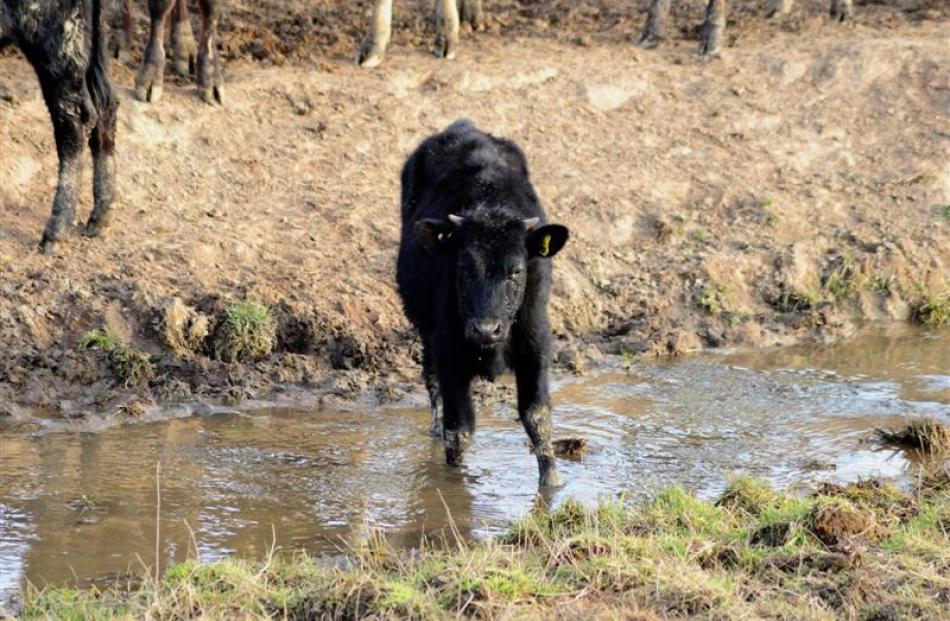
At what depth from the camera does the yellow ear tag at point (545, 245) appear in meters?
7.20

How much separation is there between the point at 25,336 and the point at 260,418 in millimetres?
1650

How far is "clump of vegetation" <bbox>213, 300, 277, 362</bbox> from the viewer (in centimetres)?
949

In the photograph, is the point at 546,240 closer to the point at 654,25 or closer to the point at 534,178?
the point at 534,178

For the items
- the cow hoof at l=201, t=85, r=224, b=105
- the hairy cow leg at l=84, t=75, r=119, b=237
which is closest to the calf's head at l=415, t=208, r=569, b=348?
the hairy cow leg at l=84, t=75, r=119, b=237

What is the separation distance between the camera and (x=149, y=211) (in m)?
10.8

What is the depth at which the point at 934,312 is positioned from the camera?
11.3m

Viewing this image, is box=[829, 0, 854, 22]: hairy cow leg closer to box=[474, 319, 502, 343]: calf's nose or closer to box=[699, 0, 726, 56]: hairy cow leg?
box=[699, 0, 726, 56]: hairy cow leg

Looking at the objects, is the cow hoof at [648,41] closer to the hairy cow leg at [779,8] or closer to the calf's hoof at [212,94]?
the hairy cow leg at [779,8]

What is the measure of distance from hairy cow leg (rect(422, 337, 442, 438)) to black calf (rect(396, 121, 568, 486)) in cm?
27

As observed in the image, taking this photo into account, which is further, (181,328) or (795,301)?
(795,301)

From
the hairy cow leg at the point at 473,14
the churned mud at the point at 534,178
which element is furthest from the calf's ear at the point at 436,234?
the hairy cow leg at the point at 473,14

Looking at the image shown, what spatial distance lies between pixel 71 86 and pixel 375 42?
3.61 metres

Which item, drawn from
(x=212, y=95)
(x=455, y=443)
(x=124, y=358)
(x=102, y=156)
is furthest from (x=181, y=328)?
(x=212, y=95)

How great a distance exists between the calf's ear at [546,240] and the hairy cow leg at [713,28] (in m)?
7.29
